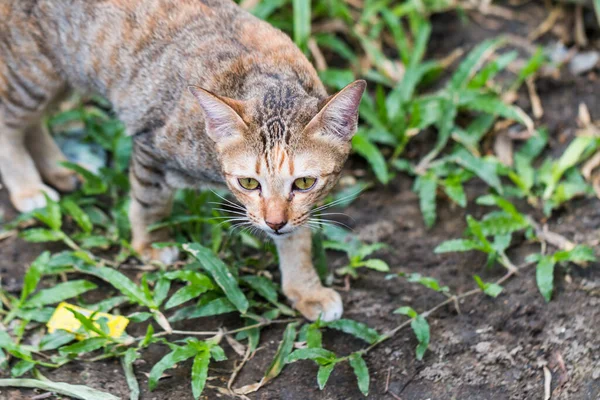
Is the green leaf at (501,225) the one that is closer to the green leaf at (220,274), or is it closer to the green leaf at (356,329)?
the green leaf at (356,329)

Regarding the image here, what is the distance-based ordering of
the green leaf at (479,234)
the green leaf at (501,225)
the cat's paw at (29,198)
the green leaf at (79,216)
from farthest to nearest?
1. the cat's paw at (29,198)
2. the green leaf at (79,216)
3. the green leaf at (501,225)
4. the green leaf at (479,234)

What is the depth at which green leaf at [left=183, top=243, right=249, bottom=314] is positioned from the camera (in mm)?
4220

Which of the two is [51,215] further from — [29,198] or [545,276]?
[545,276]

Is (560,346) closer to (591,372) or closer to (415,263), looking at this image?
(591,372)

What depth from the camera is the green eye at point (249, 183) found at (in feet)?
12.4

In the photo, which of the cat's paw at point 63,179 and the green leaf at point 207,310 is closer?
the green leaf at point 207,310

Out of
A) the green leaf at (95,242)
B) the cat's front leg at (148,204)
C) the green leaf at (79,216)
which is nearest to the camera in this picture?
the cat's front leg at (148,204)

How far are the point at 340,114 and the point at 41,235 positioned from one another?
2261 mm

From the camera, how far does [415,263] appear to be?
4.82 m

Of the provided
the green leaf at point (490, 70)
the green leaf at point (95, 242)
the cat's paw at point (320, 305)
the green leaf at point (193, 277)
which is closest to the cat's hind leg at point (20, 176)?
the green leaf at point (95, 242)

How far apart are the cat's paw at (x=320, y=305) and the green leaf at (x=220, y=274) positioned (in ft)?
1.21

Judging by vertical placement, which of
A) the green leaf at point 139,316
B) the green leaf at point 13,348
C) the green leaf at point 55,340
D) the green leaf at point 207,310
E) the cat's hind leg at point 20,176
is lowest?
the green leaf at point 207,310

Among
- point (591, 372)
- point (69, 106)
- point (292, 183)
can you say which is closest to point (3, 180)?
point (69, 106)

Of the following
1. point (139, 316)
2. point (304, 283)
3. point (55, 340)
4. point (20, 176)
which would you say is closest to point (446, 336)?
point (304, 283)
